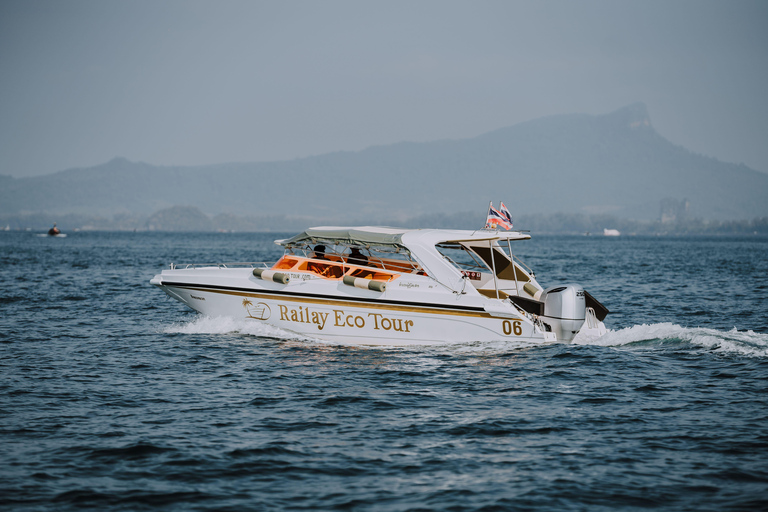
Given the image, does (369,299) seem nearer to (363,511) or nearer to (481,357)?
(481,357)

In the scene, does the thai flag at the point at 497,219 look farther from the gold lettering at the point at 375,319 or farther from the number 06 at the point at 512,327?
the gold lettering at the point at 375,319

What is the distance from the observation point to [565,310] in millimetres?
15500

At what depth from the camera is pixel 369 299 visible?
16.0m

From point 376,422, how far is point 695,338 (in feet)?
29.6

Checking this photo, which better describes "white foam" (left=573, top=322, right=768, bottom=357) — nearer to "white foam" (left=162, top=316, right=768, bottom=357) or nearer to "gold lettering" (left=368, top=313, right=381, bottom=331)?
"white foam" (left=162, top=316, right=768, bottom=357)

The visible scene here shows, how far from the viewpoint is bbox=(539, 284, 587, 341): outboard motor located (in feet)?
50.8

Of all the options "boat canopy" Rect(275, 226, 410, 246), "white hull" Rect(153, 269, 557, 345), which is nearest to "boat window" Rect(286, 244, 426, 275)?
"boat canopy" Rect(275, 226, 410, 246)

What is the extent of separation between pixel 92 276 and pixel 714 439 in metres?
35.6

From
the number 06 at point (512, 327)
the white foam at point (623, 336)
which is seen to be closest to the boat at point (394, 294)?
the number 06 at point (512, 327)

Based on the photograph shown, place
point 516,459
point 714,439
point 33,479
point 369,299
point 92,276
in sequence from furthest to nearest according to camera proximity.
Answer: point 92,276
point 369,299
point 714,439
point 516,459
point 33,479

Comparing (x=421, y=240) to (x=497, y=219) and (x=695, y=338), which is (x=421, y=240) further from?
(x=695, y=338)

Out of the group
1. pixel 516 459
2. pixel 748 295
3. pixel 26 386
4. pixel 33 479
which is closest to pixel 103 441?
pixel 33 479

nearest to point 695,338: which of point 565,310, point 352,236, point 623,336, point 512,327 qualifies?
point 623,336

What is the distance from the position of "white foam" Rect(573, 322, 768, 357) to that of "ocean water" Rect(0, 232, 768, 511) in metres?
0.05
